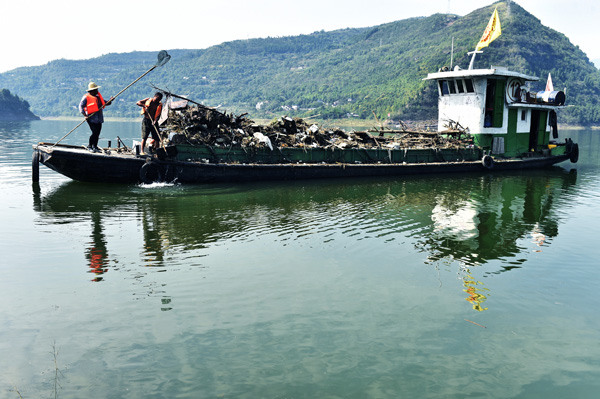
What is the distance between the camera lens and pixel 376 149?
19.8 meters

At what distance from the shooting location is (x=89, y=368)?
4.73 meters

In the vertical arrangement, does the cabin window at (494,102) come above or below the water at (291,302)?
above

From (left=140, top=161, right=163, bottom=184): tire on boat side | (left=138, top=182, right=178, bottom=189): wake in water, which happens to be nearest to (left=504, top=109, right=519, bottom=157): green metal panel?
(left=138, top=182, right=178, bottom=189): wake in water

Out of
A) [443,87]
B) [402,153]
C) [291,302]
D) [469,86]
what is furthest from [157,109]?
[469,86]

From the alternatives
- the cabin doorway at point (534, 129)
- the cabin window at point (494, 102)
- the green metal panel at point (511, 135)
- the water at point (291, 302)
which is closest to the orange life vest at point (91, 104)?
the water at point (291, 302)

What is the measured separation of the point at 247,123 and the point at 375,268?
462 inches

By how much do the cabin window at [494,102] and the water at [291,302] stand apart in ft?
33.4

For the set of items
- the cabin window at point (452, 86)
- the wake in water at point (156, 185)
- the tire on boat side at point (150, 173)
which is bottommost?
the wake in water at point (156, 185)

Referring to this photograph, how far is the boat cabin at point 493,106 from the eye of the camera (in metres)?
21.3

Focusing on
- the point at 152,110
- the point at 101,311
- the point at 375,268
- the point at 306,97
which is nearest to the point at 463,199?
the point at 375,268

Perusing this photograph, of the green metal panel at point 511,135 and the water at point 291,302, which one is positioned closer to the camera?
the water at point 291,302

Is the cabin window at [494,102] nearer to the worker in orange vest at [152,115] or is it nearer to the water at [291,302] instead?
the water at [291,302]

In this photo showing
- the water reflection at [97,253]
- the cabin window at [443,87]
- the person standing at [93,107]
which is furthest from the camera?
the cabin window at [443,87]

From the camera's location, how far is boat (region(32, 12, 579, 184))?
14.9 meters
